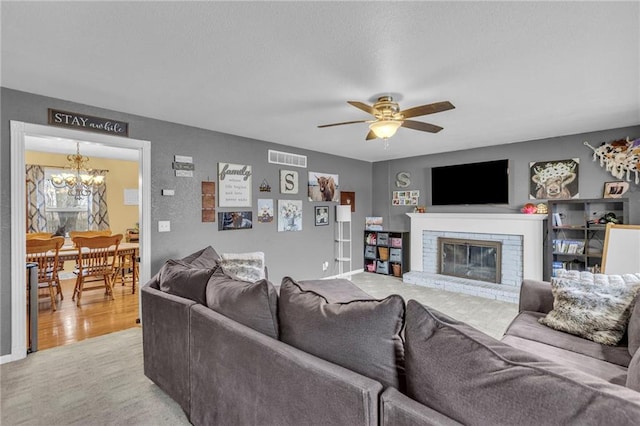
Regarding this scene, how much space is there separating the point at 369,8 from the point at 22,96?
2.97 m

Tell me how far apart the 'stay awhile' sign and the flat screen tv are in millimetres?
4748

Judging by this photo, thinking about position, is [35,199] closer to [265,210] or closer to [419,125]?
[265,210]

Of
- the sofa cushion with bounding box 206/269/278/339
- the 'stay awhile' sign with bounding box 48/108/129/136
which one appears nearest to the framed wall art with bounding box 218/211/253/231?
the 'stay awhile' sign with bounding box 48/108/129/136

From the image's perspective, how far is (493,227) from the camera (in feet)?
15.9

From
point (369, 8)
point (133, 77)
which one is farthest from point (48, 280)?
point (369, 8)

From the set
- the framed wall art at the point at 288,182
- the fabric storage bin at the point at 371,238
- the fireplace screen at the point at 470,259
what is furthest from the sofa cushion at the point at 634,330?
the fabric storage bin at the point at 371,238

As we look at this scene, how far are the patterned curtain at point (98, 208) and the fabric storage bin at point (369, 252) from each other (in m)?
5.21

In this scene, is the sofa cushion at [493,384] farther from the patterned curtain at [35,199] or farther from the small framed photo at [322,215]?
the patterned curtain at [35,199]

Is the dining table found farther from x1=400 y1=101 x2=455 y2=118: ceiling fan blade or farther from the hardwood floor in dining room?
Answer: x1=400 y1=101 x2=455 y2=118: ceiling fan blade

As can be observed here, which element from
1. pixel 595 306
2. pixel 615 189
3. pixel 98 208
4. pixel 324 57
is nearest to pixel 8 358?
pixel 324 57

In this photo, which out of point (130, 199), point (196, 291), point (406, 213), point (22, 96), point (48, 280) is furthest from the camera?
point (130, 199)

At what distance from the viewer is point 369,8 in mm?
1588

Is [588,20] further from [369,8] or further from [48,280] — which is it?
[48,280]

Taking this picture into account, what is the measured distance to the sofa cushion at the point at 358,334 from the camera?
109cm
